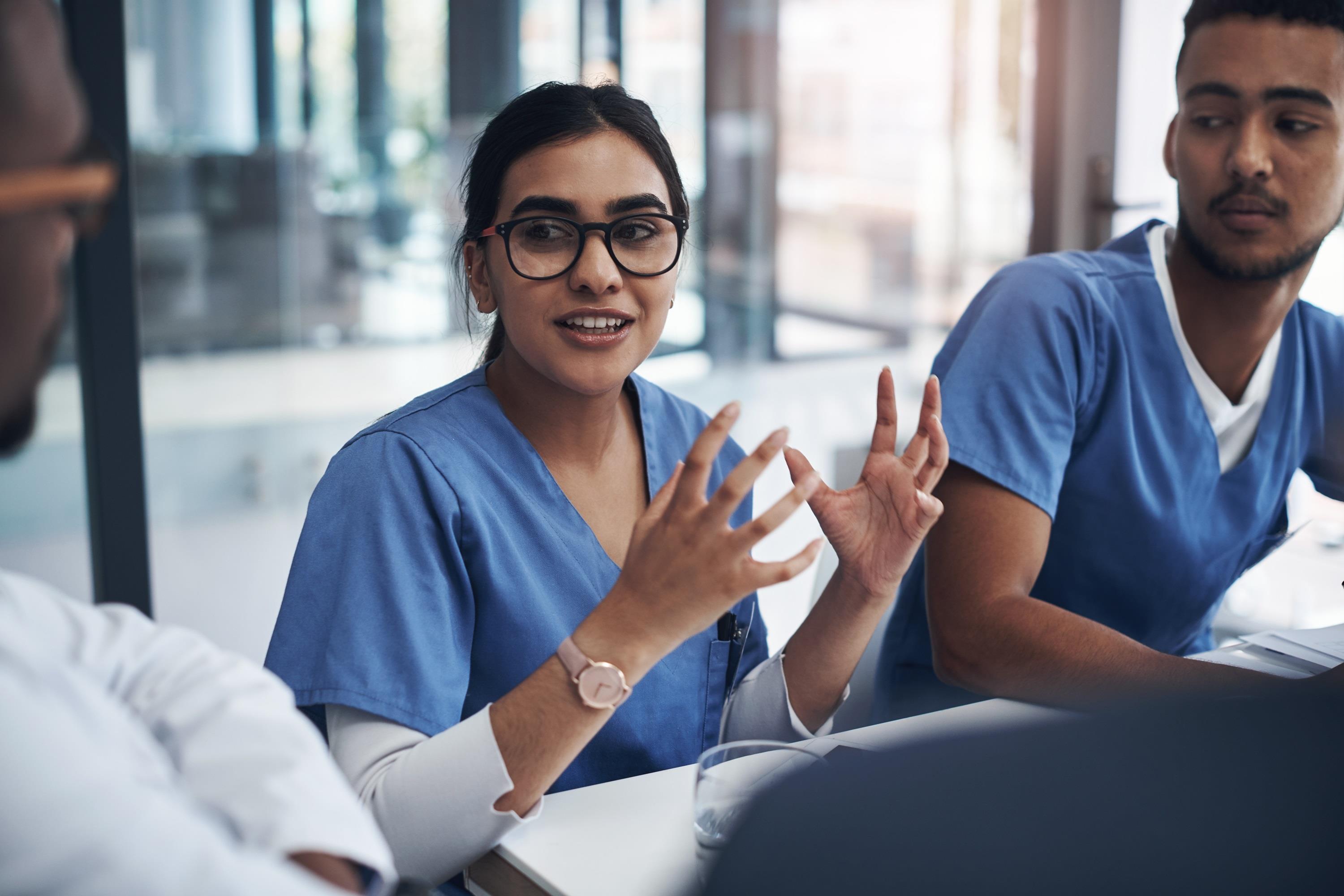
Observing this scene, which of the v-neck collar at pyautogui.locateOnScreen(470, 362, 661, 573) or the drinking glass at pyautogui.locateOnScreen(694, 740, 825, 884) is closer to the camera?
the drinking glass at pyautogui.locateOnScreen(694, 740, 825, 884)

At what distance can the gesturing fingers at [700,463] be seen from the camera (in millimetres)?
910

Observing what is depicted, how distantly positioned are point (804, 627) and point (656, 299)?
38 centimetres

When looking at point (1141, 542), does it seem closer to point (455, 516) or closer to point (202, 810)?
point (455, 516)

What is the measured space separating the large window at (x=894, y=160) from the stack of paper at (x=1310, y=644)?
2584 mm

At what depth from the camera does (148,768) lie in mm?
529

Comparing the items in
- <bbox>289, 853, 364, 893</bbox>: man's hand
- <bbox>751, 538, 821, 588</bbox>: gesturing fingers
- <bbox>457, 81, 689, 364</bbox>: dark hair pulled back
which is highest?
<bbox>457, 81, 689, 364</bbox>: dark hair pulled back

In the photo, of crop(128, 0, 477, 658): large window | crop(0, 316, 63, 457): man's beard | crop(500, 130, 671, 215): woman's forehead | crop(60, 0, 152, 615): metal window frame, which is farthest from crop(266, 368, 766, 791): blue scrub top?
crop(128, 0, 477, 658): large window

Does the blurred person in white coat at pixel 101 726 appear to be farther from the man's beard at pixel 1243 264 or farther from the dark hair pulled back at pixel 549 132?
the man's beard at pixel 1243 264

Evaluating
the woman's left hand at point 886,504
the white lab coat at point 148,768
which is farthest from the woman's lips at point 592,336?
the white lab coat at point 148,768

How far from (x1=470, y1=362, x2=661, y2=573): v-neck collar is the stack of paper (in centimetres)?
71

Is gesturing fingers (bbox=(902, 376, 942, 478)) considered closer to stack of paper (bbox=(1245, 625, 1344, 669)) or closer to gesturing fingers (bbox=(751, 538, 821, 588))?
gesturing fingers (bbox=(751, 538, 821, 588))

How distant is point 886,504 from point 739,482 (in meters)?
0.34

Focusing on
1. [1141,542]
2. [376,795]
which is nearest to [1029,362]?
[1141,542]

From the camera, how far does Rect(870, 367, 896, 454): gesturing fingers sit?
1.19 meters
